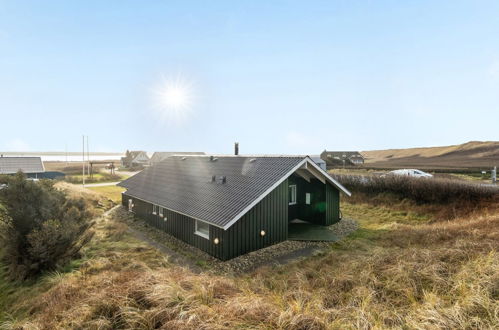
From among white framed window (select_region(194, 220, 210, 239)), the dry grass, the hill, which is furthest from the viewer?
the hill

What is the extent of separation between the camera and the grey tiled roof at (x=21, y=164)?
1478 inches

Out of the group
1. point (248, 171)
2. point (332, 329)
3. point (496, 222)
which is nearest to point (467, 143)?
point (496, 222)

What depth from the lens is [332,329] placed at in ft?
12.9

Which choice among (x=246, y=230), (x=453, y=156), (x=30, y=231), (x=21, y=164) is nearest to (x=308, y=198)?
(x=246, y=230)

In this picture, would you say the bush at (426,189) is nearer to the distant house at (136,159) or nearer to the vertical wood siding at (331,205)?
the vertical wood siding at (331,205)

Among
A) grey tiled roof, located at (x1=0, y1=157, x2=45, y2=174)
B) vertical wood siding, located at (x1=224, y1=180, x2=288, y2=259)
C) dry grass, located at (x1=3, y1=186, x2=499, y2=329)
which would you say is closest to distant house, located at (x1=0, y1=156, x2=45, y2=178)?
grey tiled roof, located at (x1=0, y1=157, x2=45, y2=174)

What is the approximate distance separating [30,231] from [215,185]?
7226 mm

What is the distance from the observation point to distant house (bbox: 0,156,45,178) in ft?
124

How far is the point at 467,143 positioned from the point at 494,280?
8968 cm

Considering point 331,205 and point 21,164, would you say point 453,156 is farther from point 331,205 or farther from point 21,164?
point 21,164

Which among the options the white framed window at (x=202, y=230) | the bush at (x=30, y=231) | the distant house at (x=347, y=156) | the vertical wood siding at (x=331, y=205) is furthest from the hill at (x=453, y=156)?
the bush at (x=30, y=231)

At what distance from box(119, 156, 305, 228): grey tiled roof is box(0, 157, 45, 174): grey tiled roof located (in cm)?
3392

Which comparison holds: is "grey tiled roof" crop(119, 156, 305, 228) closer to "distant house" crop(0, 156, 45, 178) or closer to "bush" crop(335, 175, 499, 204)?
"bush" crop(335, 175, 499, 204)

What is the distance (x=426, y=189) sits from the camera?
59.6 feet
